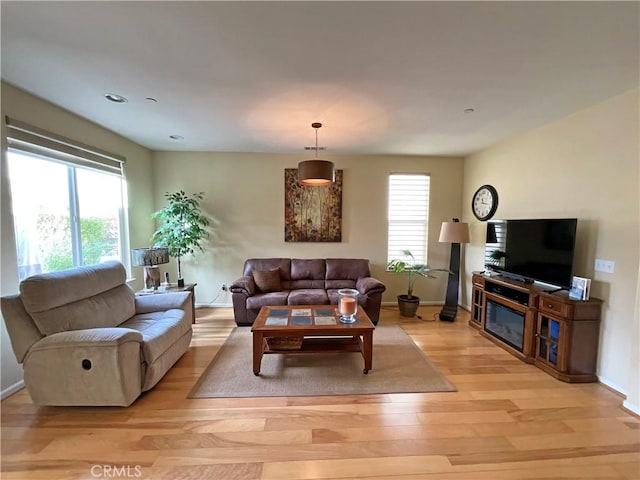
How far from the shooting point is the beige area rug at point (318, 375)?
230 centimetres

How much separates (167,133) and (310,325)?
9.80ft

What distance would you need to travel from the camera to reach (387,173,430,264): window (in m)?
4.62

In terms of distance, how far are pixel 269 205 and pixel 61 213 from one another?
252 cm

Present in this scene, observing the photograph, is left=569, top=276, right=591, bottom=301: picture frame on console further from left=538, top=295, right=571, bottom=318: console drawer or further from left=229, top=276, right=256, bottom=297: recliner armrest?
left=229, top=276, right=256, bottom=297: recliner armrest

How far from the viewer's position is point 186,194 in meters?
4.41

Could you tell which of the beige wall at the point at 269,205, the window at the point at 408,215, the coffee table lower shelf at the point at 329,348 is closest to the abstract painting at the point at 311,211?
the beige wall at the point at 269,205

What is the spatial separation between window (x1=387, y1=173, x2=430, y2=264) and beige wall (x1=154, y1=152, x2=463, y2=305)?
0.38 feet

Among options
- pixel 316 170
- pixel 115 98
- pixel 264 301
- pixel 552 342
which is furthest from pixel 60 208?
pixel 552 342

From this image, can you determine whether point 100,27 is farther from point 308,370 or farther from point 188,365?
point 308,370

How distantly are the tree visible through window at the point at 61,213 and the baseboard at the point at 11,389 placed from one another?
3.03 feet

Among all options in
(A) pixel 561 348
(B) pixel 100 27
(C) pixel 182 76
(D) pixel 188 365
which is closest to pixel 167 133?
(C) pixel 182 76

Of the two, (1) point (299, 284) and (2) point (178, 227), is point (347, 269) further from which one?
(2) point (178, 227)

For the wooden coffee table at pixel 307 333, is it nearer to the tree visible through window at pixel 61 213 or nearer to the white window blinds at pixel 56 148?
the tree visible through window at pixel 61 213

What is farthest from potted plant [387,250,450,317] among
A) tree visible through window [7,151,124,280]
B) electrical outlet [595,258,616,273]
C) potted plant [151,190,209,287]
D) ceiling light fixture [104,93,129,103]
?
tree visible through window [7,151,124,280]
